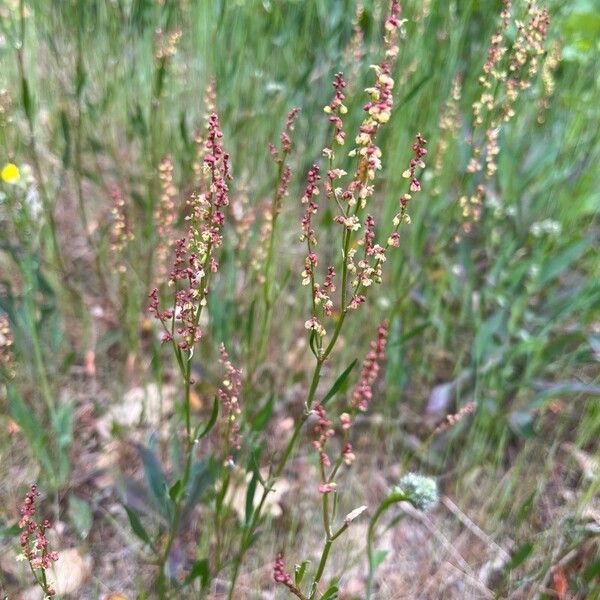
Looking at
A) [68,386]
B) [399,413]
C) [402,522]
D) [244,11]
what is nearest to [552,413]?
[399,413]

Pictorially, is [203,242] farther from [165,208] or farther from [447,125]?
[447,125]

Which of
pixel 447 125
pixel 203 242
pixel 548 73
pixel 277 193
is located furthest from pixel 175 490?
pixel 548 73

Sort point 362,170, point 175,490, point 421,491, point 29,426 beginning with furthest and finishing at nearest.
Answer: point 29,426
point 421,491
point 175,490
point 362,170

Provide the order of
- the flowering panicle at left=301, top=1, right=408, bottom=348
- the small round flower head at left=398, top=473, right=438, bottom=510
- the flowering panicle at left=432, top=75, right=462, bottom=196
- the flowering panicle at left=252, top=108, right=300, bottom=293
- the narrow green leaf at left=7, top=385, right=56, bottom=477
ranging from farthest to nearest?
the flowering panicle at left=432, top=75, right=462, bottom=196, the narrow green leaf at left=7, top=385, right=56, bottom=477, the small round flower head at left=398, top=473, right=438, bottom=510, the flowering panicle at left=252, top=108, right=300, bottom=293, the flowering panicle at left=301, top=1, right=408, bottom=348

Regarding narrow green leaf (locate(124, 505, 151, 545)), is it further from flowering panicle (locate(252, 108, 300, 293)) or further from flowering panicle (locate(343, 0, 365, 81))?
flowering panicle (locate(343, 0, 365, 81))

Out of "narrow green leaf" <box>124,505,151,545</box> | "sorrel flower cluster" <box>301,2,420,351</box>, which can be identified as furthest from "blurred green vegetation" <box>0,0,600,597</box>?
Result: "sorrel flower cluster" <box>301,2,420,351</box>

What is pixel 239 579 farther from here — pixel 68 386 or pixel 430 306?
pixel 430 306

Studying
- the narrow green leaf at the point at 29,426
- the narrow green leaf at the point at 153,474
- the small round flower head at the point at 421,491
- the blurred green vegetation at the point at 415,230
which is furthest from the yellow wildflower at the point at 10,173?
the small round flower head at the point at 421,491

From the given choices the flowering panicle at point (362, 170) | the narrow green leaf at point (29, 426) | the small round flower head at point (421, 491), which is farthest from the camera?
the narrow green leaf at point (29, 426)

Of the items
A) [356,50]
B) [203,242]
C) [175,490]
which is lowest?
[175,490]

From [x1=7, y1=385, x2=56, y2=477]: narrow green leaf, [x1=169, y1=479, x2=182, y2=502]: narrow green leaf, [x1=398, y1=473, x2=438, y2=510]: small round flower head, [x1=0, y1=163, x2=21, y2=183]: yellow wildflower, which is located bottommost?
[x1=7, y1=385, x2=56, y2=477]: narrow green leaf

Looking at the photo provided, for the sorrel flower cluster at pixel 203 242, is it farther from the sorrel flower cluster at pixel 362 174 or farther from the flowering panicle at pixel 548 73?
the flowering panicle at pixel 548 73

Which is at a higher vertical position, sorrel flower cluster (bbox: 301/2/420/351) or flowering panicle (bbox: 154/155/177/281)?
sorrel flower cluster (bbox: 301/2/420/351)
